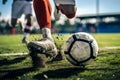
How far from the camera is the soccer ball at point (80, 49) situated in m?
4.36

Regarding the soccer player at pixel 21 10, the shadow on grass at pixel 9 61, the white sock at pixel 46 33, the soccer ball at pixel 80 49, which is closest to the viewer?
the soccer ball at pixel 80 49

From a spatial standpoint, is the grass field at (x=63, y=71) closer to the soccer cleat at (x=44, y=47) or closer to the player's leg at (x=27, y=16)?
the soccer cleat at (x=44, y=47)

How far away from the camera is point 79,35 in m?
4.50

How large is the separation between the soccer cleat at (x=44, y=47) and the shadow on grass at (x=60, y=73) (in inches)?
11.1

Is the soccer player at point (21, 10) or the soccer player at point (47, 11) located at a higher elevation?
the soccer player at point (47, 11)

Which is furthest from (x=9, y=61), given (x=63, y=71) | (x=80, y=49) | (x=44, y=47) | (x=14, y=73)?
(x=80, y=49)

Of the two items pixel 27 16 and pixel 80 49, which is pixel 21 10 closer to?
pixel 27 16

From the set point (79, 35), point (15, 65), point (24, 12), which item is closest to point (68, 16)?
point (79, 35)

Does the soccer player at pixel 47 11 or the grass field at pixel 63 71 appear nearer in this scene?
the grass field at pixel 63 71

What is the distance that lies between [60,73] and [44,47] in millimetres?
438

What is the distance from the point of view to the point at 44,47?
4.21m

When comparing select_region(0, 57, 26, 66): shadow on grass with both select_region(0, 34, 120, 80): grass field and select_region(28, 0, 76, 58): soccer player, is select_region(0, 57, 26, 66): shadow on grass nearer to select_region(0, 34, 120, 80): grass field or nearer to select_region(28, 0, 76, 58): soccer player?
select_region(0, 34, 120, 80): grass field

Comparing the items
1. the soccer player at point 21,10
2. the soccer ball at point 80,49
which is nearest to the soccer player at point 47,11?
the soccer ball at point 80,49

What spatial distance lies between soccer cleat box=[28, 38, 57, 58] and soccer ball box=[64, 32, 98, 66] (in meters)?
0.25
